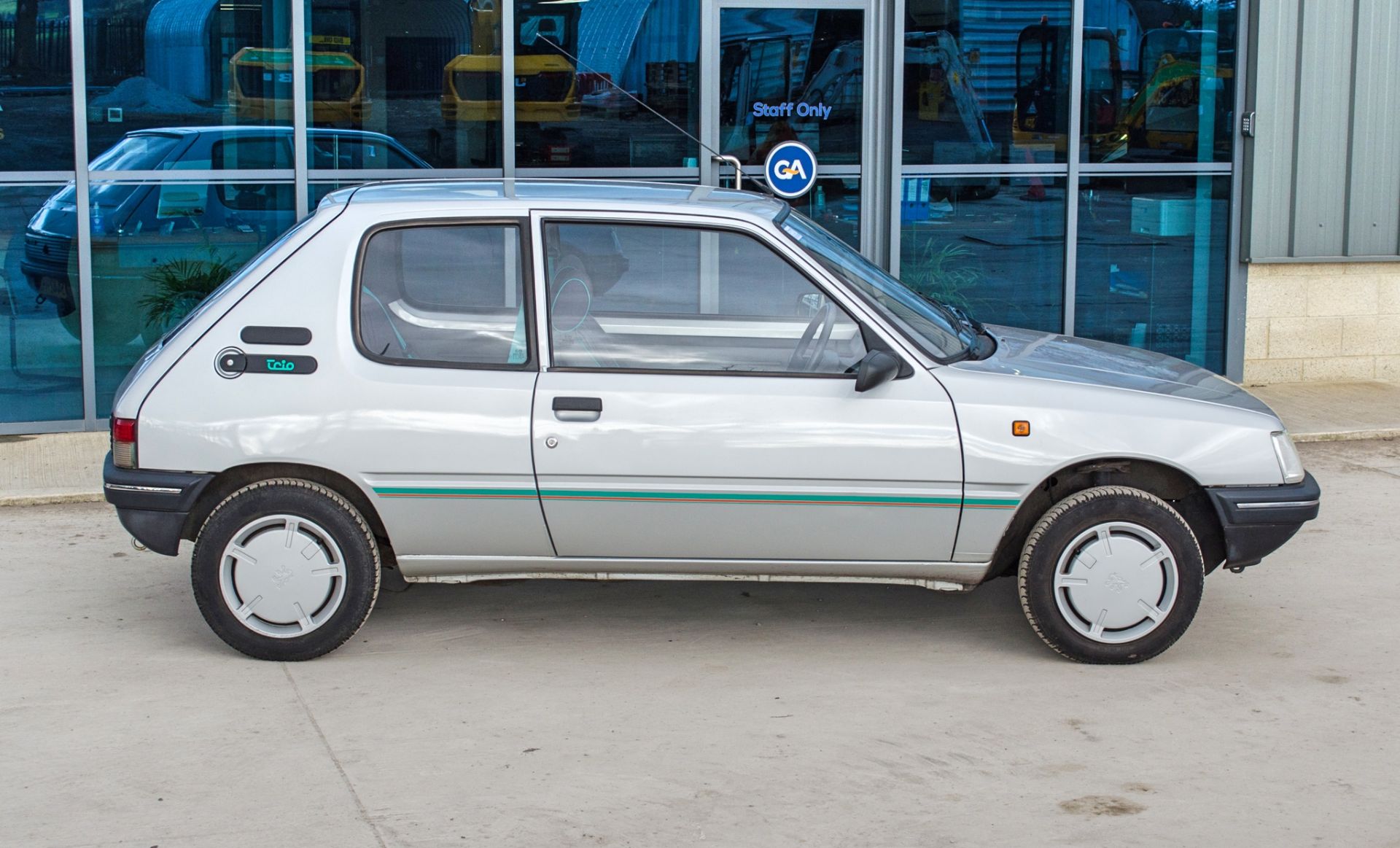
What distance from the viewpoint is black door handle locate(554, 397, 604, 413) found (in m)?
5.57

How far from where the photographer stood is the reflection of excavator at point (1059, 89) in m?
11.2

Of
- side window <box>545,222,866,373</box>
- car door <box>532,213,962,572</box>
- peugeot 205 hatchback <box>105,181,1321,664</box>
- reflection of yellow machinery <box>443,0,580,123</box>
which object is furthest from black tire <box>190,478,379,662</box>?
reflection of yellow machinery <box>443,0,580,123</box>

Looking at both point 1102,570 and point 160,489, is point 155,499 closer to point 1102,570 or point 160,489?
point 160,489

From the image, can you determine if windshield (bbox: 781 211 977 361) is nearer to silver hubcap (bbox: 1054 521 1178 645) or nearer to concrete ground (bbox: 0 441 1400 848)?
silver hubcap (bbox: 1054 521 1178 645)

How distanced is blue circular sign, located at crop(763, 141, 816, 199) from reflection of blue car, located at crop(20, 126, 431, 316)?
242 centimetres

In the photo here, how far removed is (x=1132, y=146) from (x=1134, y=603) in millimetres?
6390

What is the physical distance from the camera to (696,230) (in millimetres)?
5738

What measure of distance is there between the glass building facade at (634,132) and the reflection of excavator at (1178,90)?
2 centimetres

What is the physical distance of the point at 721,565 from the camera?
18.9 feet

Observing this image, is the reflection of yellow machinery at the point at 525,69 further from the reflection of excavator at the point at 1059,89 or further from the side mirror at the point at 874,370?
the side mirror at the point at 874,370

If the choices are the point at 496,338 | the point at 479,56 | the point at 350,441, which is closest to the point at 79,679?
the point at 350,441

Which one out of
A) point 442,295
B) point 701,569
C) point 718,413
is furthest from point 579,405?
point 701,569

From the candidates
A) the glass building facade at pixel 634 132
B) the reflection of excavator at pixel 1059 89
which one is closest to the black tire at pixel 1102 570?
the glass building facade at pixel 634 132

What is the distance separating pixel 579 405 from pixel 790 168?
5.30 metres
